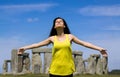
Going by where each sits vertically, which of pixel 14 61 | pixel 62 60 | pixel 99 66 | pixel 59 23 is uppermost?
pixel 14 61

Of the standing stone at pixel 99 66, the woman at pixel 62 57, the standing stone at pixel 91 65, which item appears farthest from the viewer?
the standing stone at pixel 99 66

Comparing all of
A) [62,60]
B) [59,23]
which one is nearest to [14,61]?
[59,23]

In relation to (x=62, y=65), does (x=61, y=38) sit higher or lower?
higher

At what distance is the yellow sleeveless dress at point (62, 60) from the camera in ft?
23.9

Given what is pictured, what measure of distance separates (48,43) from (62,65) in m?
0.55

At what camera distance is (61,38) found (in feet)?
24.6

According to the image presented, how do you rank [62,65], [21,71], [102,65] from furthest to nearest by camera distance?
[102,65]
[21,71]
[62,65]

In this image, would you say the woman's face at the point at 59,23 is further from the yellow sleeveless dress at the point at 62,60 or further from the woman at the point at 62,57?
the yellow sleeveless dress at the point at 62,60

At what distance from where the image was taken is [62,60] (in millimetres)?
7309

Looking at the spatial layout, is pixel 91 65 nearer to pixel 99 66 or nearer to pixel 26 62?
pixel 99 66

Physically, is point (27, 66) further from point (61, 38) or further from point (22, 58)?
point (61, 38)

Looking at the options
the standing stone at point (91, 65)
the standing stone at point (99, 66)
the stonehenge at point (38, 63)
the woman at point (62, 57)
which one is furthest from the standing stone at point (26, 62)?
the woman at point (62, 57)

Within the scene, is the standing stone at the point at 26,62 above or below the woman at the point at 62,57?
above

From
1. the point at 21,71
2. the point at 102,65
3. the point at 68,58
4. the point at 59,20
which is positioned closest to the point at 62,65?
the point at 68,58
